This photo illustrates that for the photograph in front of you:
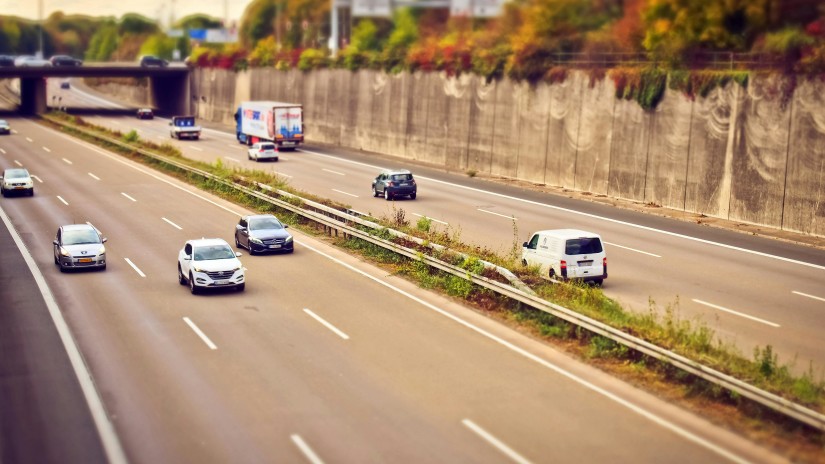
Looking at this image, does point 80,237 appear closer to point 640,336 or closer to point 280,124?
point 640,336

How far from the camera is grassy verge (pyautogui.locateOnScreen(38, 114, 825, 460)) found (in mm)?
16781

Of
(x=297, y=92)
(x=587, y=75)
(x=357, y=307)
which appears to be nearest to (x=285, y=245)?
(x=357, y=307)

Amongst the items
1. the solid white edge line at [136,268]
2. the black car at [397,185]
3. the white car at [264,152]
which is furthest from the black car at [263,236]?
the white car at [264,152]

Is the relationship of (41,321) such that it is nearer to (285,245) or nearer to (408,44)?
(285,245)

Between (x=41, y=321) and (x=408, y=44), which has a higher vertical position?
(x=408, y=44)

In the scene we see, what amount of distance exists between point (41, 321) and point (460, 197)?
29916 mm

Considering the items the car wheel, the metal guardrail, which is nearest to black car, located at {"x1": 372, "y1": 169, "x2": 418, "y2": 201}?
the metal guardrail

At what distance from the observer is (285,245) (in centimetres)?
3412

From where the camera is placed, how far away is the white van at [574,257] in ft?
92.3

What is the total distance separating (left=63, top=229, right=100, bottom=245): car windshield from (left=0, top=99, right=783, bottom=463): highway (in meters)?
1.17

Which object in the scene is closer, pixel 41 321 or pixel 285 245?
pixel 41 321

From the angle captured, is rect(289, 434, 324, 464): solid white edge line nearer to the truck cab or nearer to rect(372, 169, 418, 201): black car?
rect(372, 169, 418, 201): black car

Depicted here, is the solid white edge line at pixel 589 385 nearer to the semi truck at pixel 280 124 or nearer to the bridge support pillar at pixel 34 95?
the semi truck at pixel 280 124

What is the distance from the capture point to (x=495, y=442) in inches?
620
